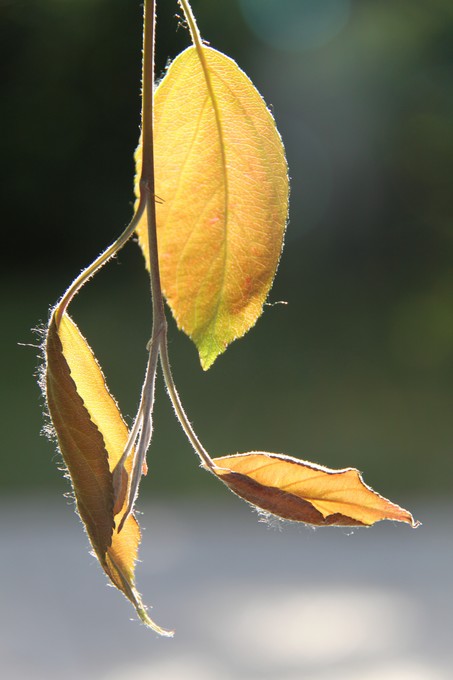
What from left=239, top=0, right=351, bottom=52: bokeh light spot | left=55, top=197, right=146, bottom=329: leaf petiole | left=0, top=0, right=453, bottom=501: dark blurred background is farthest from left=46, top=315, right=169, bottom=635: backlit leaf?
left=239, top=0, right=351, bottom=52: bokeh light spot

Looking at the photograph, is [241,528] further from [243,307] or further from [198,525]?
[243,307]

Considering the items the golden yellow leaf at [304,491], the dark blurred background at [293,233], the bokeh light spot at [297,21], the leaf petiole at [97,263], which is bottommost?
the dark blurred background at [293,233]

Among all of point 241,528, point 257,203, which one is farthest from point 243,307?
point 241,528

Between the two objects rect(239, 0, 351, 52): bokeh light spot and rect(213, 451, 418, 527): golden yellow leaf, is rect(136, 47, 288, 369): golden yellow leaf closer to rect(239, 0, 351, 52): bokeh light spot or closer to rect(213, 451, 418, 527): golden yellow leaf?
rect(213, 451, 418, 527): golden yellow leaf

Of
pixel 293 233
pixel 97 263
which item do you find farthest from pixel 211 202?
pixel 293 233

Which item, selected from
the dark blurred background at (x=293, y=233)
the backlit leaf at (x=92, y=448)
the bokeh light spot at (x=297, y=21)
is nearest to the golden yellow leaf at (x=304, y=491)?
the backlit leaf at (x=92, y=448)

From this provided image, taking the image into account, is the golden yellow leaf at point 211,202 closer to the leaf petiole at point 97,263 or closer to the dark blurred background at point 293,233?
the leaf petiole at point 97,263

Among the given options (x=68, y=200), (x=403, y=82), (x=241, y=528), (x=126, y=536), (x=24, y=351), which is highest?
(x=126, y=536)
